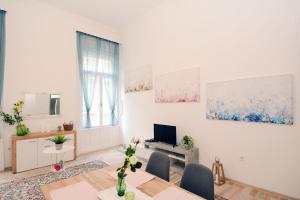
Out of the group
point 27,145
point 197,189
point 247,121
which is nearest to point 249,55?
point 247,121

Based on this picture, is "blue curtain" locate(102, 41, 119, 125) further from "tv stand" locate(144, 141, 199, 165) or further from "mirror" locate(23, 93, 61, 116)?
"tv stand" locate(144, 141, 199, 165)

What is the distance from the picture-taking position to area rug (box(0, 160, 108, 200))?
8.82ft

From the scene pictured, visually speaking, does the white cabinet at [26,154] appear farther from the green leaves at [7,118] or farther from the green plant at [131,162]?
the green plant at [131,162]

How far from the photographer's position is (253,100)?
2.94m

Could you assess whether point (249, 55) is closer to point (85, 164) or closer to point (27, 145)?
point (85, 164)

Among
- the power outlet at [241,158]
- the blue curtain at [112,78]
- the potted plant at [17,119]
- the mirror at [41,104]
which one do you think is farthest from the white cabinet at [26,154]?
the power outlet at [241,158]

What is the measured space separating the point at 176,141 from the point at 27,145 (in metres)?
3.14

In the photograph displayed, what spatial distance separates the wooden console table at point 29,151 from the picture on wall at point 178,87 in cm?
270

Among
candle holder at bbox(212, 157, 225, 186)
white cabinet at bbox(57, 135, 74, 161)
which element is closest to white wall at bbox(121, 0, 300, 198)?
candle holder at bbox(212, 157, 225, 186)

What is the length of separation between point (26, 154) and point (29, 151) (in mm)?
74

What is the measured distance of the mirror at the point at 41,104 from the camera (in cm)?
412

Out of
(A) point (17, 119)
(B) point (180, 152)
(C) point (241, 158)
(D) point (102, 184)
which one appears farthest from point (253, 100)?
(A) point (17, 119)

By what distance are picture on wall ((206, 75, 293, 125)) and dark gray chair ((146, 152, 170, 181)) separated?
1.72 m

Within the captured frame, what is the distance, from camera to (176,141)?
399cm
